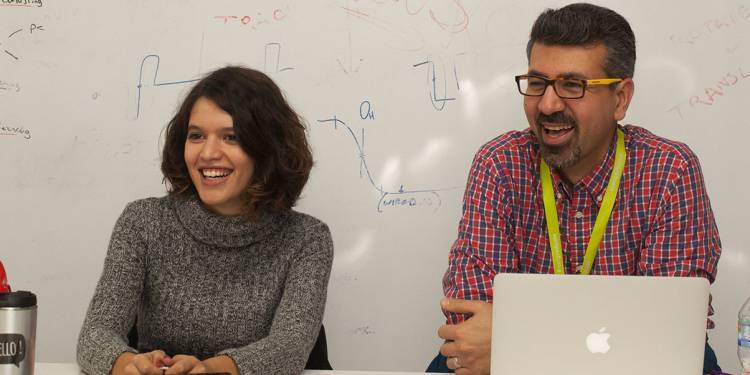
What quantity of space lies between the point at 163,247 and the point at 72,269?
3.40 ft

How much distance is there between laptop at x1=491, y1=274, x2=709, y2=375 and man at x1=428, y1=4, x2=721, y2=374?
65cm

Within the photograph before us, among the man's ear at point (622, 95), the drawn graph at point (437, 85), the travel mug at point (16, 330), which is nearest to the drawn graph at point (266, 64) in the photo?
the drawn graph at point (437, 85)

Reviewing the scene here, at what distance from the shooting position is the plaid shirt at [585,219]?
224cm

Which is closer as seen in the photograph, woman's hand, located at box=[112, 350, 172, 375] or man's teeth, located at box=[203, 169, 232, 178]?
woman's hand, located at box=[112, 350, 172, 375]

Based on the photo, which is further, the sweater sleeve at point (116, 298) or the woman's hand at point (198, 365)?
the sweater sleeve at point (116, 298)

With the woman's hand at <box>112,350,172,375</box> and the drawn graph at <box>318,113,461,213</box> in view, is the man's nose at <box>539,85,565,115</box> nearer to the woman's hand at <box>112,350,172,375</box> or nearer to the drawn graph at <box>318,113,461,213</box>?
the drawn graph at <box>318,113,461,213</box>

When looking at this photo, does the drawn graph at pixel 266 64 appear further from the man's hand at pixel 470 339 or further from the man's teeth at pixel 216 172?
the man's hand at pixel 470 339

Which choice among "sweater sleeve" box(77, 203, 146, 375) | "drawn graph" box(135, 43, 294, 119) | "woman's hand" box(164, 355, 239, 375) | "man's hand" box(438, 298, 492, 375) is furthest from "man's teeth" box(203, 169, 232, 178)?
"drawn graph" box(135, 43, 294, 119)

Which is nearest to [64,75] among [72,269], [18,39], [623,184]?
[18,39]

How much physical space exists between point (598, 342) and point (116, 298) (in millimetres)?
1151

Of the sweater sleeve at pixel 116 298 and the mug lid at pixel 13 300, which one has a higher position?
the mug lid at pixel 13 300

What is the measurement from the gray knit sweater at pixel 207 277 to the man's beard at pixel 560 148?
61cm

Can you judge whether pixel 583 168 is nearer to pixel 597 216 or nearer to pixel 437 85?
pixel 597 216

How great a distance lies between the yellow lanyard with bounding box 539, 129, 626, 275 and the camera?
2.31m
